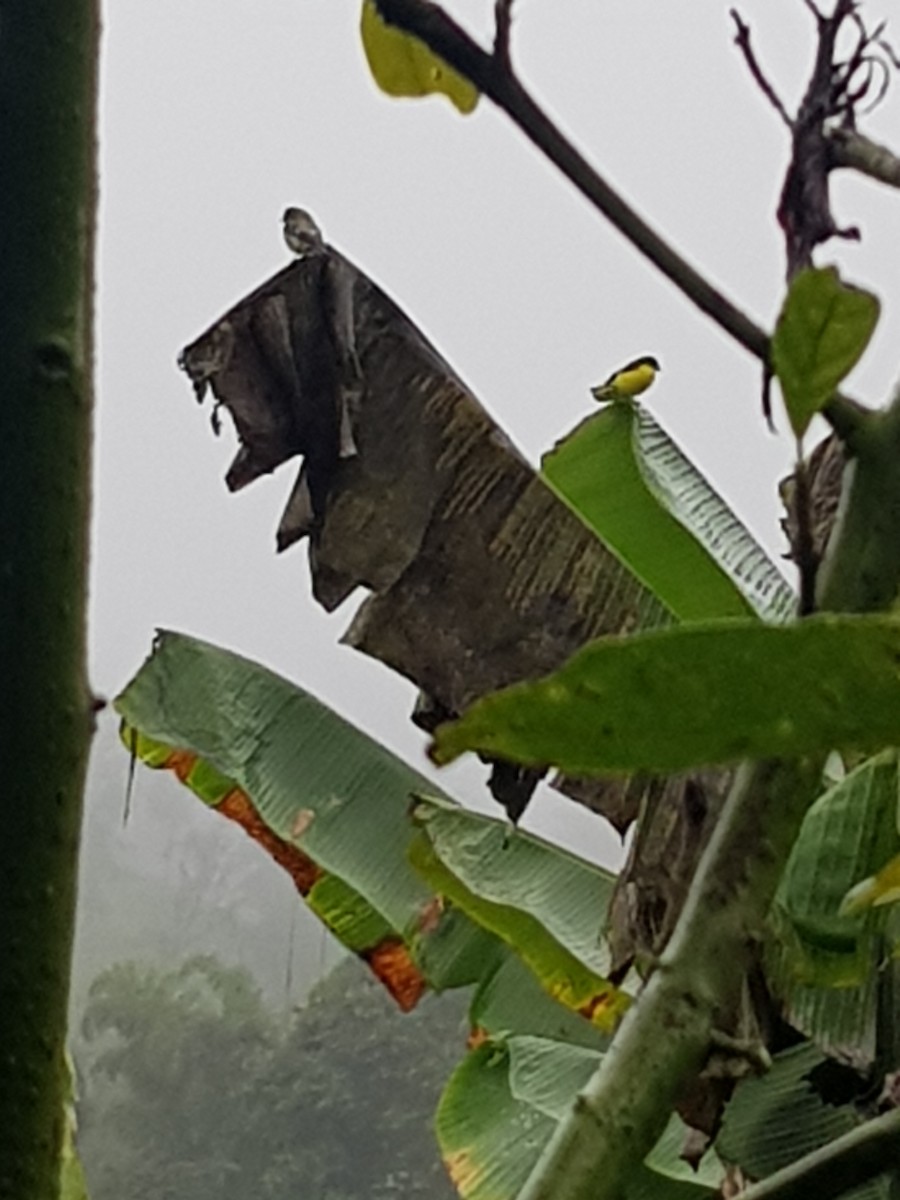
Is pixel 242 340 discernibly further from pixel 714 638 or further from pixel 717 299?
pixel 714 638

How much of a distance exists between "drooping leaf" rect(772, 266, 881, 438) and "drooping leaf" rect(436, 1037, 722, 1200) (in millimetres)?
359

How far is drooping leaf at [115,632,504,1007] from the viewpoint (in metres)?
0.66

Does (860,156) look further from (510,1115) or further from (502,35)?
(510,1115)

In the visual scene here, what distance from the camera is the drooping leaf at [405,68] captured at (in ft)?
1.29

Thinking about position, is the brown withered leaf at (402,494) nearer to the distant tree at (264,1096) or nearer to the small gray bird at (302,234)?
the small gray bird at (302,234)

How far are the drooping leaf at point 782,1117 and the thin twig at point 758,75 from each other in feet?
0.86

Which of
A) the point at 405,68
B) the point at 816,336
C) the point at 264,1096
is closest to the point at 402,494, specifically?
the point at 405,68

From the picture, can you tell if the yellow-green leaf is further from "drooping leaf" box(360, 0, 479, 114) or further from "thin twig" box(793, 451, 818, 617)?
"drooping leaf" box(360, 0, 479, 114)

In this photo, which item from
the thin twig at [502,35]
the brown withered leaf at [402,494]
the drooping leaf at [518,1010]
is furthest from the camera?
the drooping leaf at [518,1010]

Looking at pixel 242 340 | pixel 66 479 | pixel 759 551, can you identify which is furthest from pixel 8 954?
pixel 759 551

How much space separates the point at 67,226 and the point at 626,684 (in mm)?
143

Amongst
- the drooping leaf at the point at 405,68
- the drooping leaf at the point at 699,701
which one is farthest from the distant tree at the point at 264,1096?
the drooping leaf at the point at 699,701

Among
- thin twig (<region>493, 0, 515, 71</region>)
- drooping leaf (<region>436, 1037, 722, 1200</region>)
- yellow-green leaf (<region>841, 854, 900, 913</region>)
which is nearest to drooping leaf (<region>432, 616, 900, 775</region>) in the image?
yellow-green leaf (<region>841, 854, 900, 913</region>)

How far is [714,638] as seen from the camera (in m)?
0.19
